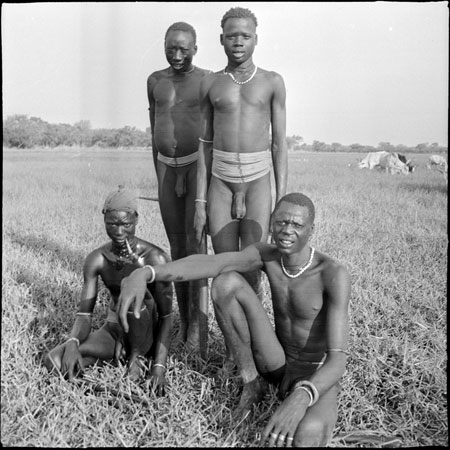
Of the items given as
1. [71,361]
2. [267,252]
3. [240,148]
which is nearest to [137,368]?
[71,361]

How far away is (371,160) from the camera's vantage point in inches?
192

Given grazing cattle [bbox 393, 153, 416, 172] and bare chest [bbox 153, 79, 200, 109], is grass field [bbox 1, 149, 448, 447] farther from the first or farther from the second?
bare chest [bbox 153, 79, 200, 109]

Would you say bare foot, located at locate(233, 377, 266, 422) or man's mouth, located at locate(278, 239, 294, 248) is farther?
bare foot, located at locate(233, 377, 266, 422)

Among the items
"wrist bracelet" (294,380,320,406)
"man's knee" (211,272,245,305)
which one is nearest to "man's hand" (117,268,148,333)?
"man's knee" (211,272,245,305)

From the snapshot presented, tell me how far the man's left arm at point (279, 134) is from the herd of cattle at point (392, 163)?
4.38ft

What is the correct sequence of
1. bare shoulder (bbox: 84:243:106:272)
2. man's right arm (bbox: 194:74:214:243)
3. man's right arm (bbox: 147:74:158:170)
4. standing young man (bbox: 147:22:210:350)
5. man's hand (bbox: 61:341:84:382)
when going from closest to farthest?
man's hand (bbox: 61:341:84:382) → bare shoulder (bbox: 84:243:106:272) → man's right arm (bbox: 194:74:214:243) → standing young man (bbox: 147:22:210:350) → man's right arm (bbox: 147:74:158:170)

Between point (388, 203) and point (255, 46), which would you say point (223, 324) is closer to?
point (255, 46)

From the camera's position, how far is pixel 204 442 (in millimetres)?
3006

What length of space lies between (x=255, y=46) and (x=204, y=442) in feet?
7.83

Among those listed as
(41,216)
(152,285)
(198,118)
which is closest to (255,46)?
(198,118)

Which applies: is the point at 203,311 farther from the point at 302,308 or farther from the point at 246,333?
the point at 302,308

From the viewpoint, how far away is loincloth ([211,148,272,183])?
356 cm

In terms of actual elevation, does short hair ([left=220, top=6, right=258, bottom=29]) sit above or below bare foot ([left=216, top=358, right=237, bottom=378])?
above

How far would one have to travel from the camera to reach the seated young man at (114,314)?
333cm
